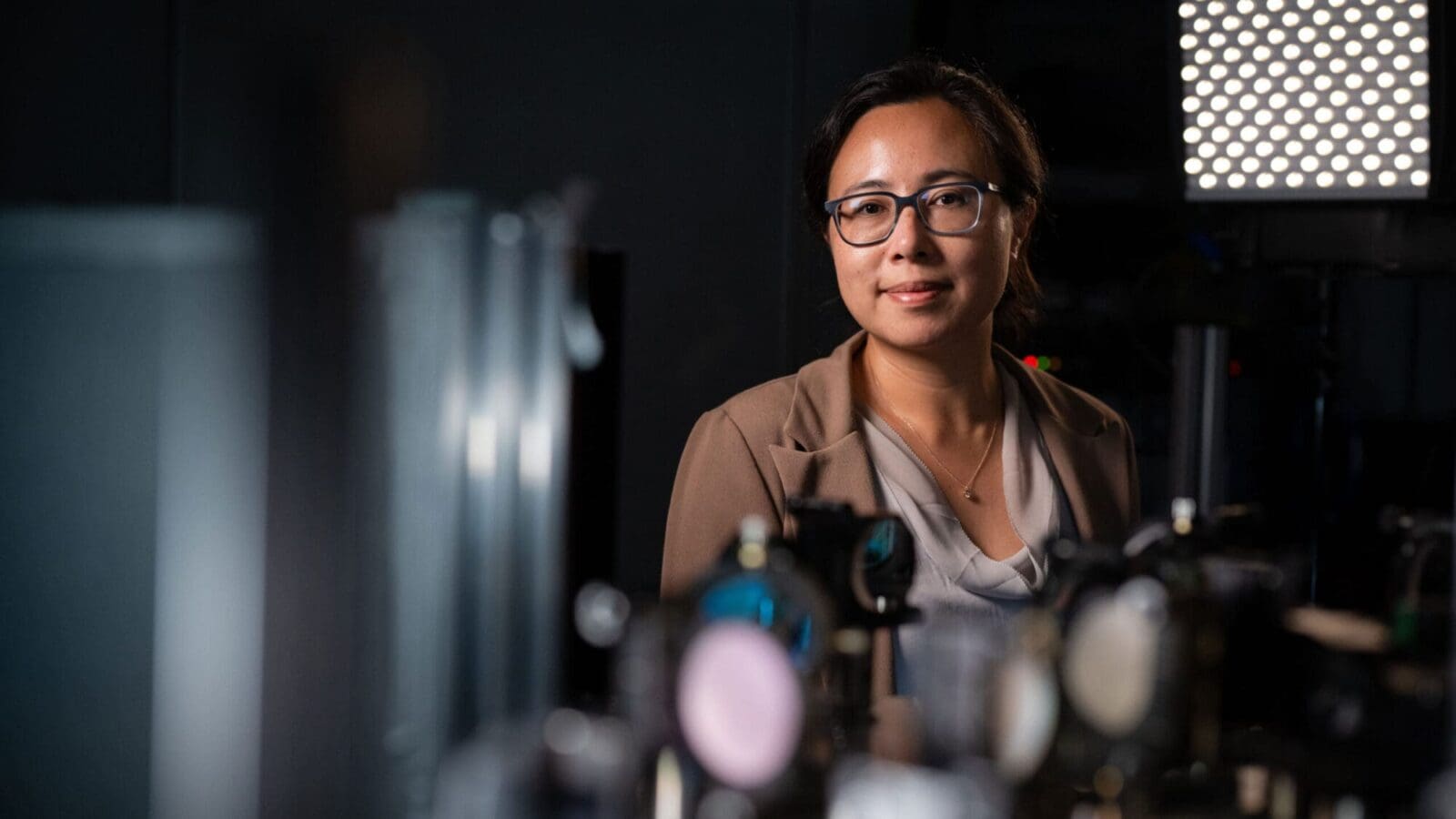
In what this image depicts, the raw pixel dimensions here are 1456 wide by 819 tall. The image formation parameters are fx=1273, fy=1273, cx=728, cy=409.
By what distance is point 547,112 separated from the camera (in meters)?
2.12

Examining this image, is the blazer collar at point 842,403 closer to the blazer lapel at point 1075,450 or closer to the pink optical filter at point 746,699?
the blazer lapel at point 1075,450

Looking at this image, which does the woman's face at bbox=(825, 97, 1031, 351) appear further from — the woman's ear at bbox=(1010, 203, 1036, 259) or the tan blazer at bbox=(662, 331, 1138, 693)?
the tan blazer at bbox=(662, 331, 1138, 693)

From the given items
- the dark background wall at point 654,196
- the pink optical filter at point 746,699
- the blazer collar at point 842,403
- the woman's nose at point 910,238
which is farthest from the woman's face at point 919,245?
the pink optical filter at point 746,699

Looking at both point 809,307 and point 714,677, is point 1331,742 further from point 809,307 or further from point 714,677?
point 809,307

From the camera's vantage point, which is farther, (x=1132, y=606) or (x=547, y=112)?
(x=547, y=112)

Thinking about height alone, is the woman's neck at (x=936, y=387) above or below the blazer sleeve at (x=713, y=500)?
above

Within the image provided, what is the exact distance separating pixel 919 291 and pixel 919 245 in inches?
2.1

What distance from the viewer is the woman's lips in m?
1.38

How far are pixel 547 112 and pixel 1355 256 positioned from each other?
4.11 feet

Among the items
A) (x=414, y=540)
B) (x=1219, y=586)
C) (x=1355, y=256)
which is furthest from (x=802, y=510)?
(x=414, y=540)

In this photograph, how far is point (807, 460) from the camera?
1.47 m

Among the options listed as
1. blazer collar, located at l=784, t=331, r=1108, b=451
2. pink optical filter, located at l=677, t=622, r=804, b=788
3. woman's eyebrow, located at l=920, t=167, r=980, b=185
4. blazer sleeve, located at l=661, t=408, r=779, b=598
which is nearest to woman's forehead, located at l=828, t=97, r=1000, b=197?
woman's eyebrow, located at l=920, t=167, r=980, b=185

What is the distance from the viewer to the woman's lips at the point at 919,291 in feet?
4.53

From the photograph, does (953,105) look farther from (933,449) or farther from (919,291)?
(933,449)
